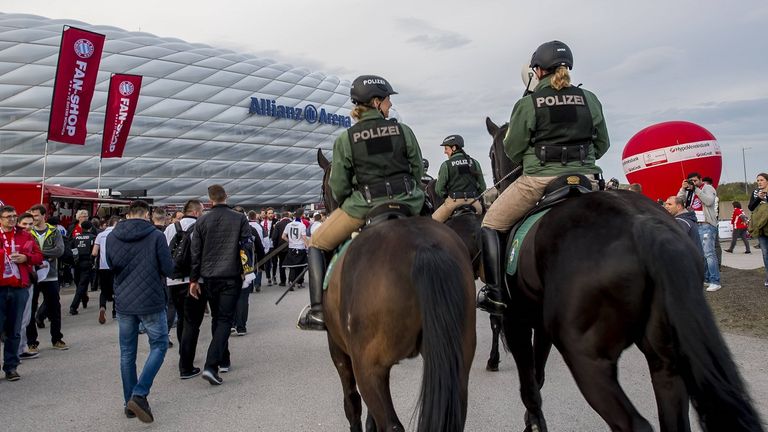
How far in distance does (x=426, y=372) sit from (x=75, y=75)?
15216 mm

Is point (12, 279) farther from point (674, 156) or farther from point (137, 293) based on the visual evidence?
point (674, 156)

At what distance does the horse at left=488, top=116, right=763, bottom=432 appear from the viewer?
2.43 metres

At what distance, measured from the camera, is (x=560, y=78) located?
11.9ft

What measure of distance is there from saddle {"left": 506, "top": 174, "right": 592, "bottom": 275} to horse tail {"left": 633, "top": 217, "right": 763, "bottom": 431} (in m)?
0.88

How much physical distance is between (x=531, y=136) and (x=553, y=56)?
0.54m

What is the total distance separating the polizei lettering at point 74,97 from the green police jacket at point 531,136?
14.3m

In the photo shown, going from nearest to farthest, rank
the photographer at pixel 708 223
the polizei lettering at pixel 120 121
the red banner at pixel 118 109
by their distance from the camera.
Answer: the photographer at pixel 708 223 < the red banner at pixel 118 109 < the polizei lettering at pixel 120 121

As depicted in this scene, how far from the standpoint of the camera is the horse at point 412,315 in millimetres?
2592

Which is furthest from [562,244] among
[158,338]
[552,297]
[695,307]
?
[158,338]

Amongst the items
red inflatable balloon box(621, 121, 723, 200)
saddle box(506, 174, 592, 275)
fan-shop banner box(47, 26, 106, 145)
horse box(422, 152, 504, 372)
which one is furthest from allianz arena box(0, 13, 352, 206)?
saddle box(506, 174, 592, 275)

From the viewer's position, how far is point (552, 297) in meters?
2.95

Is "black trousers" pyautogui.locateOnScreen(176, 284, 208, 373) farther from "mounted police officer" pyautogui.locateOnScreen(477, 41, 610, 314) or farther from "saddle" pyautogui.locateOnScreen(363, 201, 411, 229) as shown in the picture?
"mounted police officer" pyautogui.locateOnScreen(477, 41, 610, 314)

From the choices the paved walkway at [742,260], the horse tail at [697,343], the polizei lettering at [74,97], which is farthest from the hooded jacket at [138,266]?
the paved walkway at [742,260]

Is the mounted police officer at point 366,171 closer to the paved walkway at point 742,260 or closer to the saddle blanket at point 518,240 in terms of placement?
the saddle blanket at point 518,240
